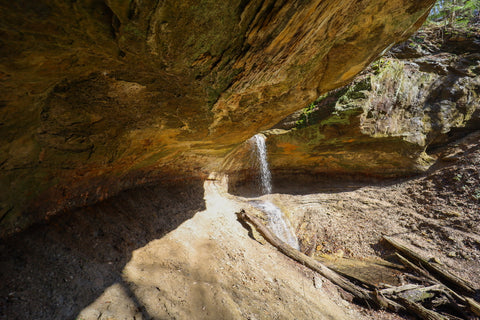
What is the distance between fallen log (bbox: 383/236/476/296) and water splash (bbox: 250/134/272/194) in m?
6.06

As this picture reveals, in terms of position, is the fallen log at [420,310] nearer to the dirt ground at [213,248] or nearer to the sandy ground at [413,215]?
the dirt ground at [213,248]

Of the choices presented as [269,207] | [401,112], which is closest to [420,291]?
[269,207]

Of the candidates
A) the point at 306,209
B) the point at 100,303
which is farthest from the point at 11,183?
the point at 306,209

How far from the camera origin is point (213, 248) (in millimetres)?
4742

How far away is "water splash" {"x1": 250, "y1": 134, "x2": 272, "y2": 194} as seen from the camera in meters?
9.91

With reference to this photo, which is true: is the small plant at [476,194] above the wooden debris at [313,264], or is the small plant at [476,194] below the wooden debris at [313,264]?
above

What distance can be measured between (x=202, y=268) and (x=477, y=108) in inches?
477

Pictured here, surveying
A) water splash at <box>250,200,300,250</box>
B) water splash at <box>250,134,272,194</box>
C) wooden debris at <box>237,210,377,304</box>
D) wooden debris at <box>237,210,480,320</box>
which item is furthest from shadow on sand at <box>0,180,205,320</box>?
water splash at <box>250,134,272,194</box>

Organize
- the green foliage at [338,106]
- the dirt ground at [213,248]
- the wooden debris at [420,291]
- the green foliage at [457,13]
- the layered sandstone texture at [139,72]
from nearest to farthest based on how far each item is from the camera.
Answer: the layered sandstone texture at [139,72] → the dirt ground at [213,248] → the wooden debris at [420,291] → the green foliage at [338,106] → the green foliage at [457,13]

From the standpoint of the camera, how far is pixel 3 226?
2732 millimetres

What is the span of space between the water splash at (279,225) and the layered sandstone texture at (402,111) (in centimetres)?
353

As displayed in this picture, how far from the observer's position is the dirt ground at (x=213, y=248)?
99.4 inches

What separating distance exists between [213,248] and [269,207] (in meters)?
3.56

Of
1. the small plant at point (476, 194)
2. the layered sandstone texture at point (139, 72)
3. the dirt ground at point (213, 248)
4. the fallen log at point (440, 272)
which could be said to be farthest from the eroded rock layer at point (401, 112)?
the fallen log at point (440, 272)
